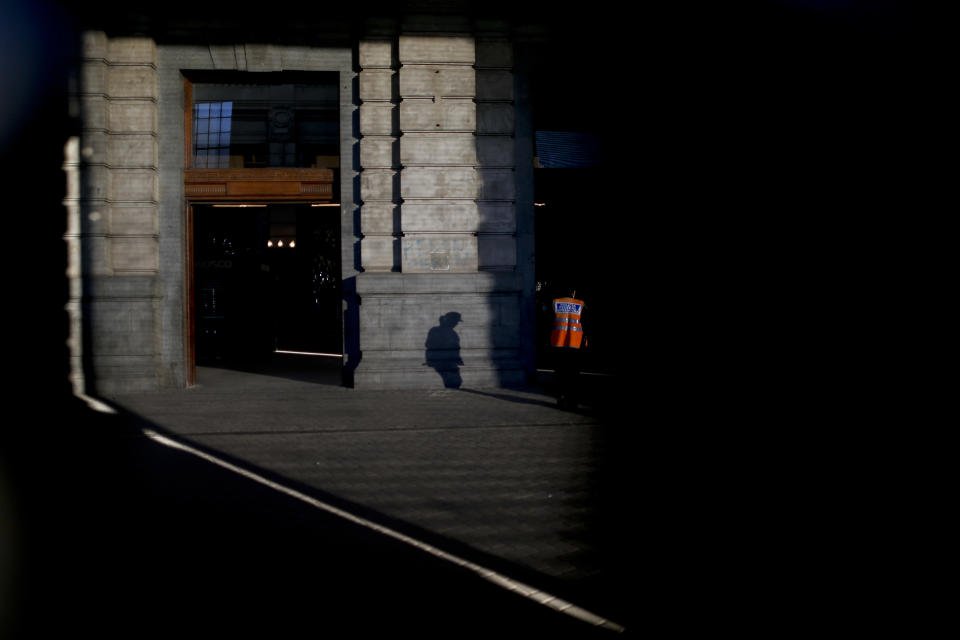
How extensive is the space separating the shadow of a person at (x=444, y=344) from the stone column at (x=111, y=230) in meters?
4.71

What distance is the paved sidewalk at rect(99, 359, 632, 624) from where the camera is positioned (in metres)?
3.89

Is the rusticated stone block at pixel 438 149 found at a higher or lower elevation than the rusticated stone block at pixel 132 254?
higher

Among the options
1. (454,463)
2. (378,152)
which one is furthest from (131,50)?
(454,463)

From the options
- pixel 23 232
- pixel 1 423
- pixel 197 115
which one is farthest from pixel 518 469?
pixel 197 115

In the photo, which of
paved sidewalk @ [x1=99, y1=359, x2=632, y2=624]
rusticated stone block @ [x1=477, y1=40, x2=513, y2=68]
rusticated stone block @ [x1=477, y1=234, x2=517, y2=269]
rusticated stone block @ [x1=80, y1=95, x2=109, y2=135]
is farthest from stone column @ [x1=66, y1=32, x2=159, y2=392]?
rusticated stone block @ [x1=477, y1=40, x2=513, y2=68]

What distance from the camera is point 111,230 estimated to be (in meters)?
11.8

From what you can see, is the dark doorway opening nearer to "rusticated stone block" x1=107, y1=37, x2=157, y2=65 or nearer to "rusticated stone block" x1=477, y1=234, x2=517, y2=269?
"rusticated stone block" x1=107, y1=37, x2=157, y2=65

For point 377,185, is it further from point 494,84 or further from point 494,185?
point 494,84

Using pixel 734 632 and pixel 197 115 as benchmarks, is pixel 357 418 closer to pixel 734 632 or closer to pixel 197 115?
pixel 734 632

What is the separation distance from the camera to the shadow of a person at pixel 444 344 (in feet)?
38.5

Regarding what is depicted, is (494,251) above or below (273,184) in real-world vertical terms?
below

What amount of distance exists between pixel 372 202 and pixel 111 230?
179 inches

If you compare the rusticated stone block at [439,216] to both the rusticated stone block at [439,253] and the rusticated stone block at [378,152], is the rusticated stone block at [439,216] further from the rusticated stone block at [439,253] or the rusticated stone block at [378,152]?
the rusticated stone block at [378,152]

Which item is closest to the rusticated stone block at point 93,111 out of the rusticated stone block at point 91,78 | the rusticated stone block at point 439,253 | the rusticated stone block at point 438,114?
the rusticated stone block at point 91,78
